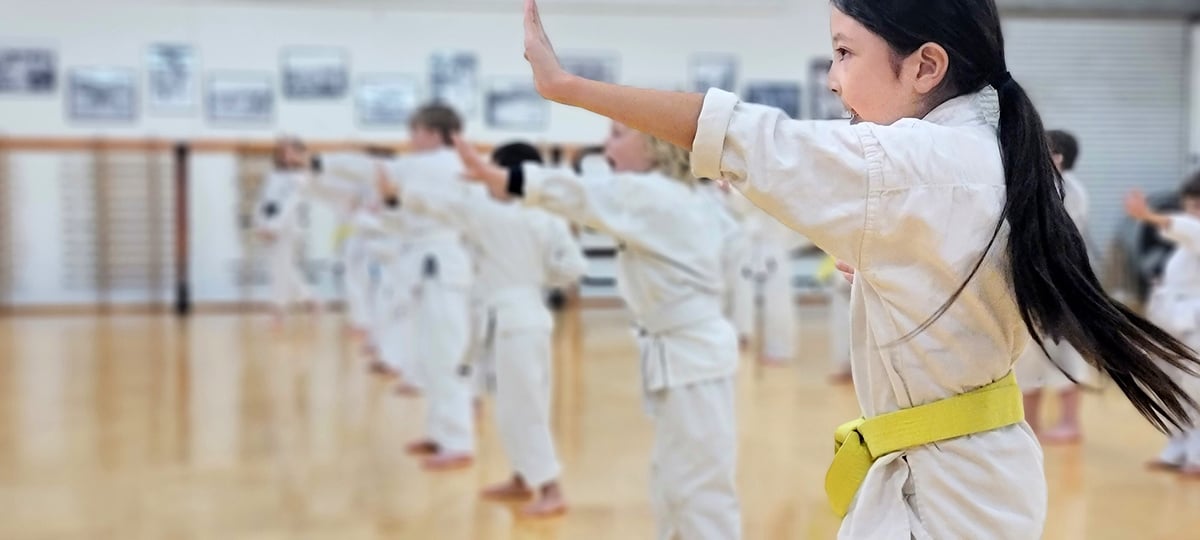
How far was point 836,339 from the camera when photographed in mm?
8633

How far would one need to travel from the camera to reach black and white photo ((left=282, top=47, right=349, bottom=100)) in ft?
43.3

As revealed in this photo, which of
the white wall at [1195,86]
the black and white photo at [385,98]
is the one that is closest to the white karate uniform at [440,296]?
the black and white photo at [385,98]

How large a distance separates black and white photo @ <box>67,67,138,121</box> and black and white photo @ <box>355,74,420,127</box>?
7.98ft

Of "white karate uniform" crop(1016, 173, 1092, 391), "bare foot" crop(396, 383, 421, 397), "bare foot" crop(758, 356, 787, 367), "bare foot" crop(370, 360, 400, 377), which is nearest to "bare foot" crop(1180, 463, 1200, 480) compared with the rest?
"white karate uniform" crop(1016, 173, 1092, 391)

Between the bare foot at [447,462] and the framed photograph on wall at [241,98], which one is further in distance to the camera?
the framed photograph on wall at [241,98]

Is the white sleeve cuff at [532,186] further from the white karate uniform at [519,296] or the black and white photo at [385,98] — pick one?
the black and white photo at [385,98]

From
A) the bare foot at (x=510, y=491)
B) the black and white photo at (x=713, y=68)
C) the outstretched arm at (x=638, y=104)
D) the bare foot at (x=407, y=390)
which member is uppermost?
the black and white photo at (x=713, y=68)

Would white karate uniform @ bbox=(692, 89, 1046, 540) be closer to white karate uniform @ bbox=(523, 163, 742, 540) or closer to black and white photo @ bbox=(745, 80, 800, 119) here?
white karate uniform @ bbox=(523, 163, 742, 540)

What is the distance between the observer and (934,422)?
150 centimetres

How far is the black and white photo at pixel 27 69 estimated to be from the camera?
12.7 meters

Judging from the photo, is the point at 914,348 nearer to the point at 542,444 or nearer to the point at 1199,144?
the point at 542,444

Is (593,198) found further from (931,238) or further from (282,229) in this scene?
(282,229)

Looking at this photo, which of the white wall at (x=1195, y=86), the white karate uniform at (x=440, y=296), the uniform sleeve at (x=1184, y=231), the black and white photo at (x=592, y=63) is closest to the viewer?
the uniform sleeve at (x=1184, y=231)

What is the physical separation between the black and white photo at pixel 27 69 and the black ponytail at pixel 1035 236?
13.0 metres
